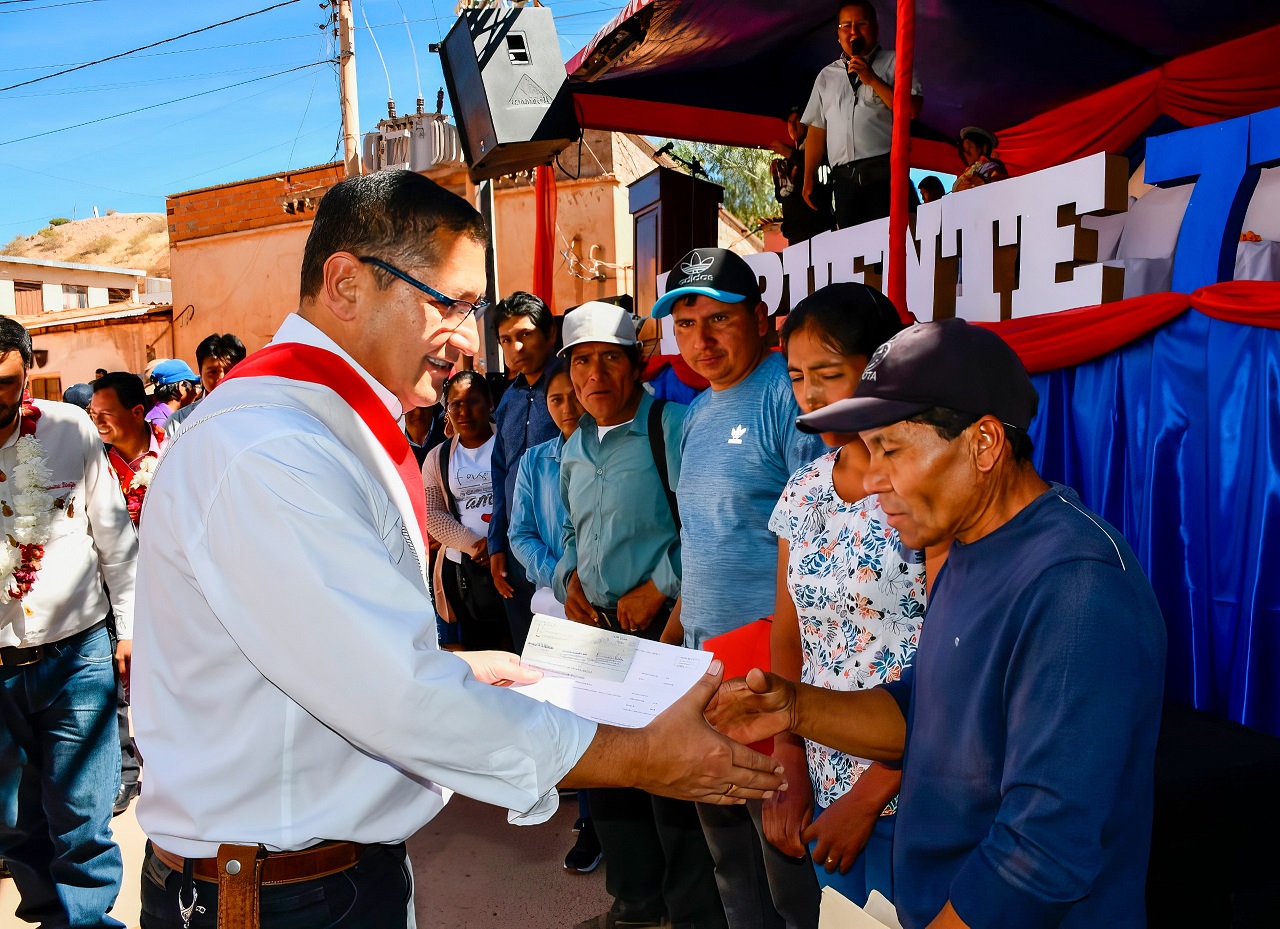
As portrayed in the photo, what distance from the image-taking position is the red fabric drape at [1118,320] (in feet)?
6.98

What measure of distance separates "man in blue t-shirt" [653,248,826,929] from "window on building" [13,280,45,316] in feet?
104

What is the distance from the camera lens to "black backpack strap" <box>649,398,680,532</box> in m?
3.18

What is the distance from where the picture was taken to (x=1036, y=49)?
7.03 metres

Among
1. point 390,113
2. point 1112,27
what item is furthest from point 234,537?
point 390,113

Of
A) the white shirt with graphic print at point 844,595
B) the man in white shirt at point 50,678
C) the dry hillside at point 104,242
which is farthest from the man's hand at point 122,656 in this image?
Result: the dry hillside at point 104,242

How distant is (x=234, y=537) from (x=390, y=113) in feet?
62.0

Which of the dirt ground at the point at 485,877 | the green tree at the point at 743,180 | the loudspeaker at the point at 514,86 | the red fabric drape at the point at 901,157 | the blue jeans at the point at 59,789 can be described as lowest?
the dirt ground at the point at 485,877

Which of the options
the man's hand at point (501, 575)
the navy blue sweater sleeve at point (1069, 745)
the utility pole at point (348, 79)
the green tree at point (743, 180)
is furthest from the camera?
the green tree at point (743, 180)

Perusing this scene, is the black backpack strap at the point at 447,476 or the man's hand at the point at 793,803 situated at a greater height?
the black backpack strap at the point at 447,476

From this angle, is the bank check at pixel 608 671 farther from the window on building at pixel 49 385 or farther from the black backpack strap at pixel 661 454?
the window on building at pixel 49 385

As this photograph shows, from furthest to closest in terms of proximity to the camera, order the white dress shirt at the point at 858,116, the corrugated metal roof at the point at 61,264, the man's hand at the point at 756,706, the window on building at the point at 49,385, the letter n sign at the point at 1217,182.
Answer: the corrugated metal roof at the point at 61,264 < the window on building at the point at 49,385 < the white dress shirt at the point at 858,116 < the letter n sign at the point at 1217,182 < the man's hand at the point at 756,706

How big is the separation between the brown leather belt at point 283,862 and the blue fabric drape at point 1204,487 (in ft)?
7.02

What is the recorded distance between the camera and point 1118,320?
2.49 metres

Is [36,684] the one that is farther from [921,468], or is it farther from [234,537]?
[921,468]
